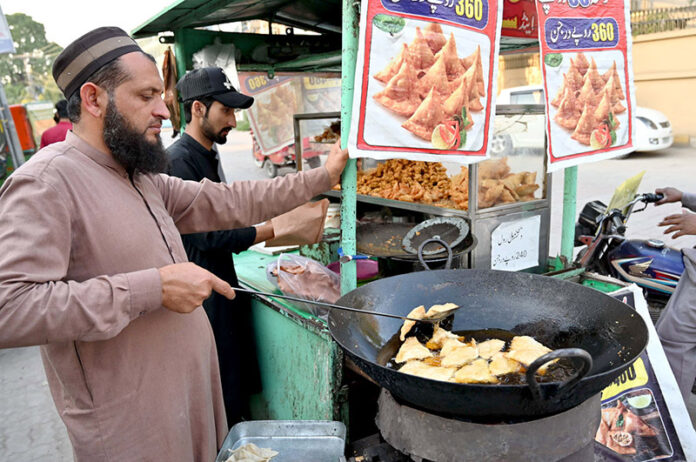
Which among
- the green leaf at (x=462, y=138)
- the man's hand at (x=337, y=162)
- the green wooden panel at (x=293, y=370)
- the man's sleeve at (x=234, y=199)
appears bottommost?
the green wooden panel at (x=293, y=370)

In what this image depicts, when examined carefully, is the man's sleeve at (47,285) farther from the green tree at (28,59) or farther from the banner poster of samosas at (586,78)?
the green tree at (28,59)

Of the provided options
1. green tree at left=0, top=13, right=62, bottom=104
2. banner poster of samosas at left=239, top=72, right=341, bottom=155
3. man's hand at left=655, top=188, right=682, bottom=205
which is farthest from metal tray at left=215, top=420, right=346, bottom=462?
green tree at left=0, top=13, right=62, bottom=104

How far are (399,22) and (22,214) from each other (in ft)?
4.86

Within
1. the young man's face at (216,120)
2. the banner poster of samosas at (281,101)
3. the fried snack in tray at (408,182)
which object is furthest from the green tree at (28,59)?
the young man's face at (216,120)

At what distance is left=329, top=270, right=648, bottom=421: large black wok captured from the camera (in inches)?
51.7

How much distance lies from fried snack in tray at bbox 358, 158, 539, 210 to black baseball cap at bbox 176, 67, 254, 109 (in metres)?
1.20

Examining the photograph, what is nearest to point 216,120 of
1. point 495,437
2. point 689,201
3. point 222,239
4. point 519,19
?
point 222,239

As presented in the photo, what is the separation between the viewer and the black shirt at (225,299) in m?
2.48

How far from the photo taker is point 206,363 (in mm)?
1817

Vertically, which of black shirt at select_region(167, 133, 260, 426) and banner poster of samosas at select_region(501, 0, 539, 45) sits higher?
banner poster of samosas at select_region(501, 0, 539, 45)

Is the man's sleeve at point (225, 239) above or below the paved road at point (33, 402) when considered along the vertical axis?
above

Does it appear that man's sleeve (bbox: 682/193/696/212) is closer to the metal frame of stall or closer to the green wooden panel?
the metal frame of stall

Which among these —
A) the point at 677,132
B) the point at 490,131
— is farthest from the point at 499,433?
the point at 677,132

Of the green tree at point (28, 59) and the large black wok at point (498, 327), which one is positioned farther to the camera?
the green tree at point (28, 59)
